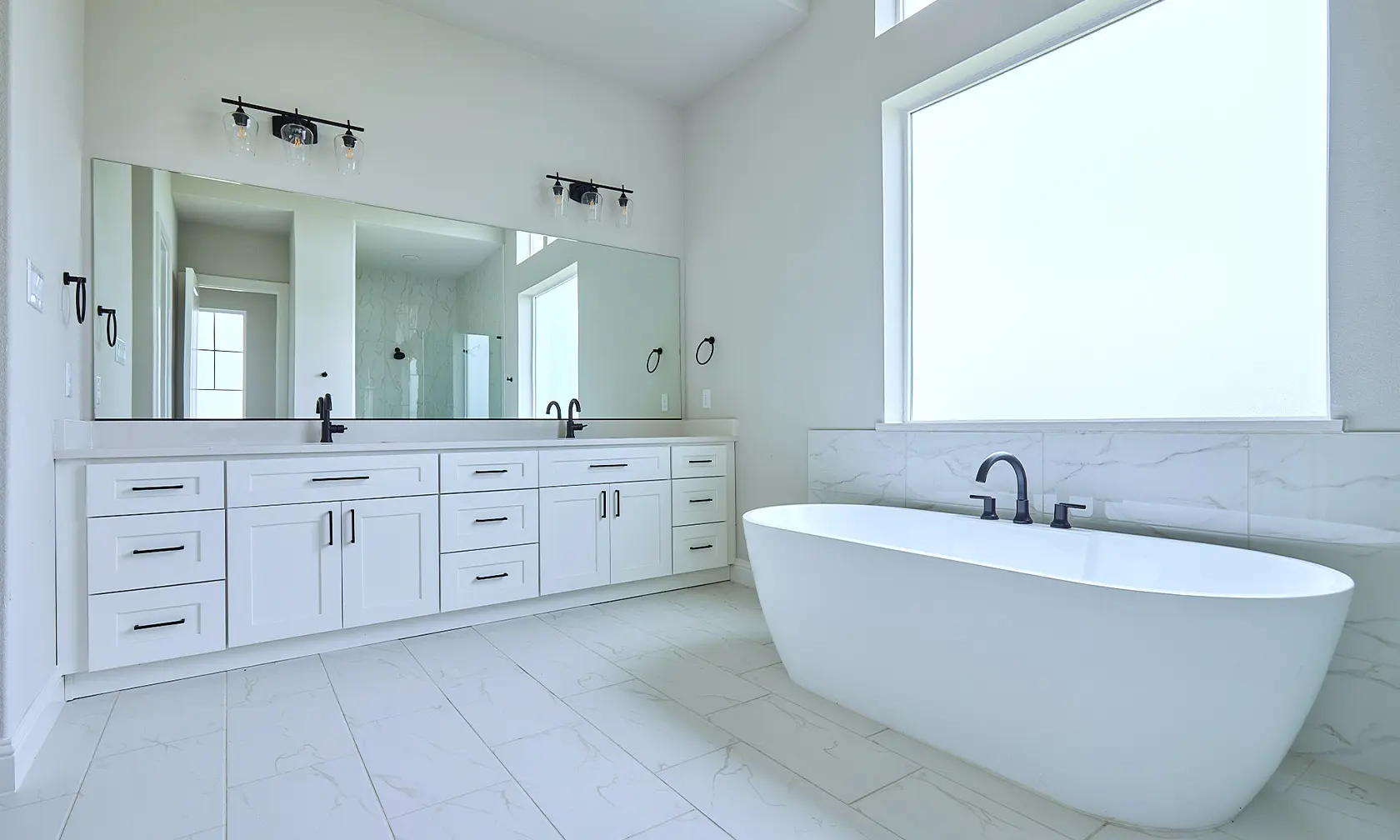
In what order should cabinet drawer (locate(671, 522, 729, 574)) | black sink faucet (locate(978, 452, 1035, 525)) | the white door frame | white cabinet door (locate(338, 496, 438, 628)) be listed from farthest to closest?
cabinet drawer (locate(671, 522, 729, 574)) → the white door frame → white cabinet door (locate(338, 496, 438, 628)) → black sink faucet (locate(978, 452, 1035, 525))

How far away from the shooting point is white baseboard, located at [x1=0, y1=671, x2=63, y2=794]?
163 centimetres

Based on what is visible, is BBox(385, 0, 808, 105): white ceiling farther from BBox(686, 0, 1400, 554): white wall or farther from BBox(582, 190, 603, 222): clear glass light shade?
BBox(582, 190, 603, 222): clear glass light shade

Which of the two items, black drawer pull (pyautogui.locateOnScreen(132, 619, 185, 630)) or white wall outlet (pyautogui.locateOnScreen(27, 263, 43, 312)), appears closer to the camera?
white wall outlet (pyautogui.locateOnScreen(27, 263, 43, 312))

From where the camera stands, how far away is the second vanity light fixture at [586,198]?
12.2 ft

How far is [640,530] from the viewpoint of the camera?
136 inches

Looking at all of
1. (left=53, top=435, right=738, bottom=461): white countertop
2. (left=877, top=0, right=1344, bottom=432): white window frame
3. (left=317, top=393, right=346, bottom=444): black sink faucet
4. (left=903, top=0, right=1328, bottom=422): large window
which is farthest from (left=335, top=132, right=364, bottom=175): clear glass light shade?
(left=903, top=0, right=1328, bottom=422): large window

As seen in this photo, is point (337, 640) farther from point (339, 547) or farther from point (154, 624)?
point (154, 624)

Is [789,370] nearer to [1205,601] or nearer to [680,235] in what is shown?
[680,235]

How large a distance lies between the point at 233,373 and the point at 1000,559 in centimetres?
313

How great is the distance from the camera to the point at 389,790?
5.41 feet

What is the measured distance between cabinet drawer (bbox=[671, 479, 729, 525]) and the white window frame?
3.63 ft

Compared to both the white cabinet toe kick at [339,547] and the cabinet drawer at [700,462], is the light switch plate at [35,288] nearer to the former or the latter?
the white cabinet toe kick at [339,547]

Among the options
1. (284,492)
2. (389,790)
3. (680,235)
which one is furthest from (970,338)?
(284,492)

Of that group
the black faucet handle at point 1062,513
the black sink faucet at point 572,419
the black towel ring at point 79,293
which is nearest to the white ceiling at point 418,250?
the black sink faucet at point 572,419
